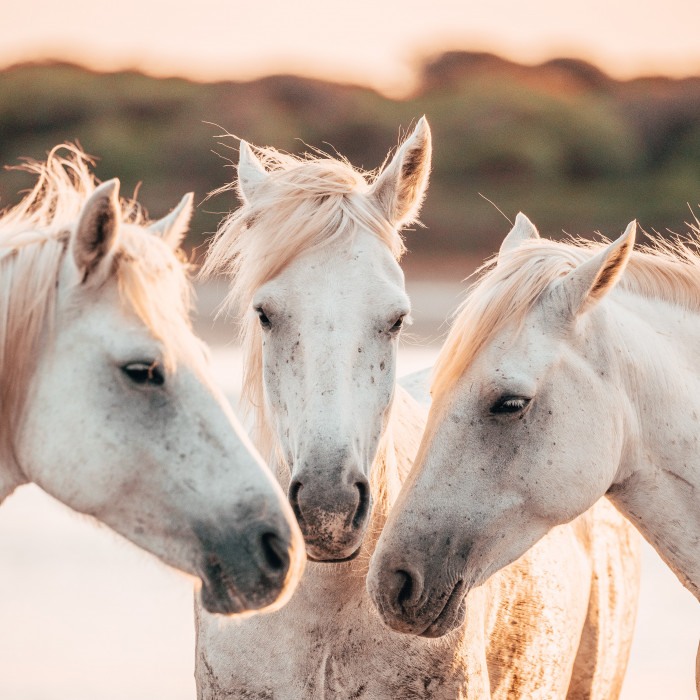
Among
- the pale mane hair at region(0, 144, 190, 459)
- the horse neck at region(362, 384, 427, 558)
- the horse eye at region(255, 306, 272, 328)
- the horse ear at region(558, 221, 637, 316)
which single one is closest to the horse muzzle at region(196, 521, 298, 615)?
the pale mane hair at region(0, 144, 190, 459)

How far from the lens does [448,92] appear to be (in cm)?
3662

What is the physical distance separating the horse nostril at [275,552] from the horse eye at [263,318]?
2.95ft

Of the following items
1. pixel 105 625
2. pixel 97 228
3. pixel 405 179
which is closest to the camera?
pixel 97 228

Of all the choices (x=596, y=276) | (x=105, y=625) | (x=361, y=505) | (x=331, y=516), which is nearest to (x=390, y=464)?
(x=361, y=505)

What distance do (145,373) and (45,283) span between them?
0.31 metres

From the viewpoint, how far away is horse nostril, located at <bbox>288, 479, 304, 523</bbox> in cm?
276

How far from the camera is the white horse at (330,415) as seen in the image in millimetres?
2830

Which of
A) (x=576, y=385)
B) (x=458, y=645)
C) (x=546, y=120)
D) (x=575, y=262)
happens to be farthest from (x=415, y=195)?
(x=546, y=120)

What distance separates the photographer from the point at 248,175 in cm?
349

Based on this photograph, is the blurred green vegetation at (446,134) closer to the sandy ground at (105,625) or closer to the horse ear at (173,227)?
the sandy ground at (105,625)

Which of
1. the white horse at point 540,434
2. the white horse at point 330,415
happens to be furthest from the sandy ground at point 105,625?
the white horse at point 540,434

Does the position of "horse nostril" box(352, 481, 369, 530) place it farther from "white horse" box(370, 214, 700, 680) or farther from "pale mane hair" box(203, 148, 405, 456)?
"pale mane hair" box(203, 148, 405, 456)

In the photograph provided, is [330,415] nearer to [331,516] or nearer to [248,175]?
[331,516]

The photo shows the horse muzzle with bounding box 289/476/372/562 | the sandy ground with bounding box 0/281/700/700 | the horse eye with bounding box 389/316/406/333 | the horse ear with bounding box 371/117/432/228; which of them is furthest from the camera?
the sandy ground with bounding box 0/281/700/700
